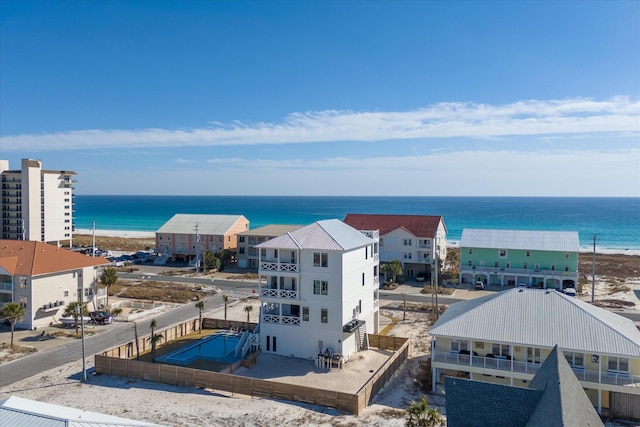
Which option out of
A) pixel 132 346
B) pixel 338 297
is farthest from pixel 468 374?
pixel 132 346

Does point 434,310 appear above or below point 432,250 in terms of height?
below

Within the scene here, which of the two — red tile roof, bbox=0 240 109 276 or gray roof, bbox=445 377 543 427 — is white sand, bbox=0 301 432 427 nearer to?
gray roof, bbox=445 377 543 427

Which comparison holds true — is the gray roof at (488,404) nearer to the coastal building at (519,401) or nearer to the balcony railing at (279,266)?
the coastal building at (519,401)

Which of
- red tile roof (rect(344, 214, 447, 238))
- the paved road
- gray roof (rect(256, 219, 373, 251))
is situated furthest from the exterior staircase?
red tile roof (rect(344, 214, 447, 238))

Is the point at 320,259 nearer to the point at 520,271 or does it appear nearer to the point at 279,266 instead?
the point at 279,266

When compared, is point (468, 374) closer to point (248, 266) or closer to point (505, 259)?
point (505, 259)

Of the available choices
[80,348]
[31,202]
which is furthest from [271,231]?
[31,202]

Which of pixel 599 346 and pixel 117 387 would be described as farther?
pixel 117 387
